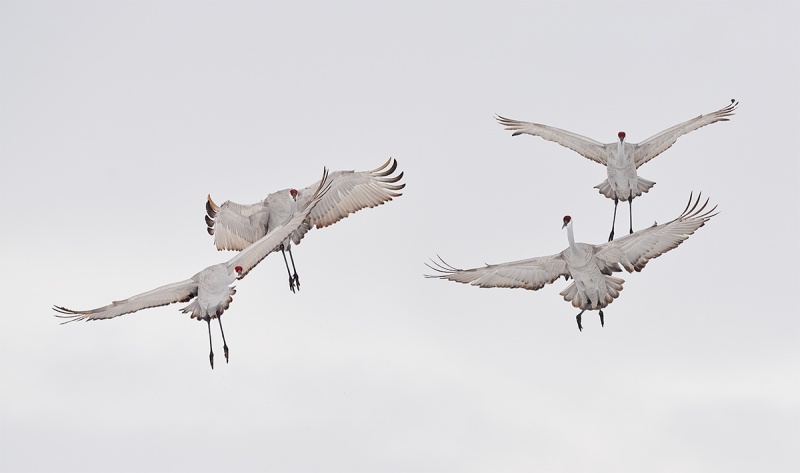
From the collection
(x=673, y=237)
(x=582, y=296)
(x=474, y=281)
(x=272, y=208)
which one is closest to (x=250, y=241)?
(x=272, y=208)

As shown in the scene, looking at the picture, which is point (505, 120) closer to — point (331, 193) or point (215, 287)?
point (331, 193)

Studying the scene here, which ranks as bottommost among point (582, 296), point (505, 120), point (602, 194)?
point (582, 296)

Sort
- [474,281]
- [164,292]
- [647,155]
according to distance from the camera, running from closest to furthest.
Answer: [164,292], [474,281], [647,155]

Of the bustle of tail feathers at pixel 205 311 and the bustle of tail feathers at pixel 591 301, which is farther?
the bustle of tail feathers at pixel 591 301

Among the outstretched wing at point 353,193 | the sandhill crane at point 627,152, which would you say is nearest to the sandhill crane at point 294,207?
the outstretched wing at point 353,193

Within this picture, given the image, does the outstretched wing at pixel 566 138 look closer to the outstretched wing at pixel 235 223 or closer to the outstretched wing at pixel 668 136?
the outstretched wing at pixel 668 136

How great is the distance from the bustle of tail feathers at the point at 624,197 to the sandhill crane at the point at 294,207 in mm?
5227

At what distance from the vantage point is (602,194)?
113 feet

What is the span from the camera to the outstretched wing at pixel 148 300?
97.6 ft

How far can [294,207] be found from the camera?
33125 millimetres

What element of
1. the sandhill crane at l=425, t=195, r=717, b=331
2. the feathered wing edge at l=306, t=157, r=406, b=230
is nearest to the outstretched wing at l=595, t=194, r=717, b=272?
the sandhill crane at l=425, t=195, r=717, b=331

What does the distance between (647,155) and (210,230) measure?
11558 millimetres

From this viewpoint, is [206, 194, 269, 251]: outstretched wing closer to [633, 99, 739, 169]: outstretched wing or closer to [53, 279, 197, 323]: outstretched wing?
[53, 279, 197, 323]: outstretched wing

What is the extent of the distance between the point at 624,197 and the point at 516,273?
4176 mm
